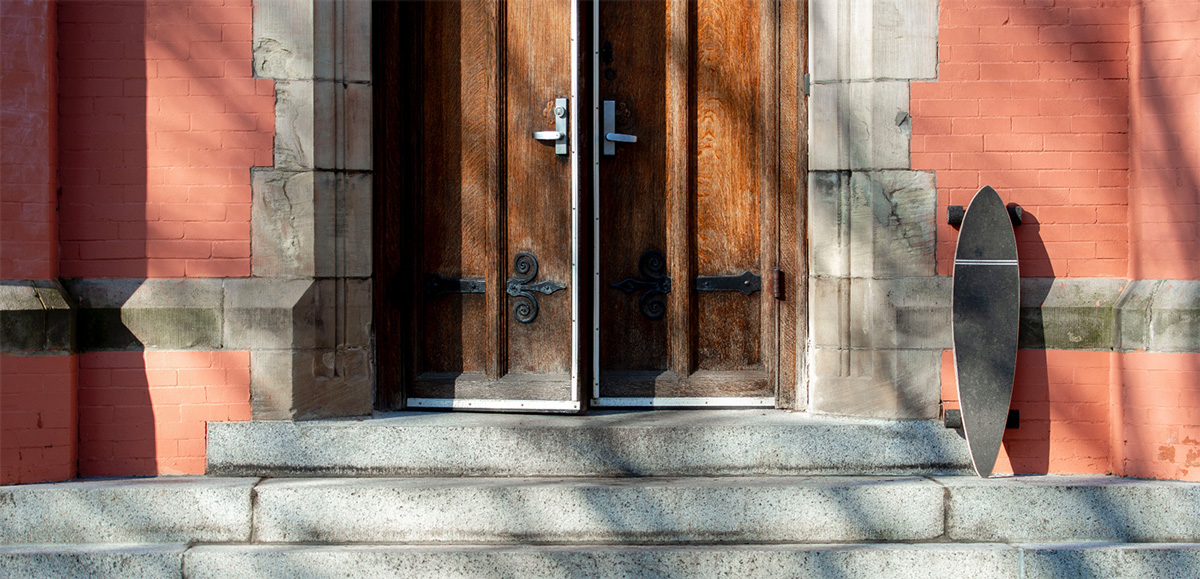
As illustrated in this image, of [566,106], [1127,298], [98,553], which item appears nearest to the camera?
[98,553]

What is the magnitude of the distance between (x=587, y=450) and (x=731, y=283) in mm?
1072

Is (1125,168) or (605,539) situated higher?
(1125,168)

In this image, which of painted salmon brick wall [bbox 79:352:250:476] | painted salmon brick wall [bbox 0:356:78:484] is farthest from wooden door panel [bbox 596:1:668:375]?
painted salmon brick wall [bbox 0:356:78:484]

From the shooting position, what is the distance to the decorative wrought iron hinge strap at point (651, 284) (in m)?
3.78

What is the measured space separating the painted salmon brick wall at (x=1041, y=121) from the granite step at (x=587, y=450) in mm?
808

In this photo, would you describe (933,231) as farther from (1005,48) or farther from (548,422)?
(548,422)

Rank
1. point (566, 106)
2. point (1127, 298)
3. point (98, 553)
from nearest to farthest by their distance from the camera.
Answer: point (98, 553)
point (1127, 298)
point (566, 106)

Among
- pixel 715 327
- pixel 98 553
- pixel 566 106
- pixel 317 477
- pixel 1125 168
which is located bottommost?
pixel 98 553

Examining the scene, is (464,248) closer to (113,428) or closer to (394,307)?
(394,307)

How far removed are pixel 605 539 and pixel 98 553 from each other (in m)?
1.94

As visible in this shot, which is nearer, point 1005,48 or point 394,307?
point 1005,48

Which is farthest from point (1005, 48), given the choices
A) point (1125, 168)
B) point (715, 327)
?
point (715, 327)

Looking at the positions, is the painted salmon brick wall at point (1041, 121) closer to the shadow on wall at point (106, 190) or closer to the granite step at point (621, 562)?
the granite step at point (621, 562)

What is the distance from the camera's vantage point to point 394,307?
3.74 metres
